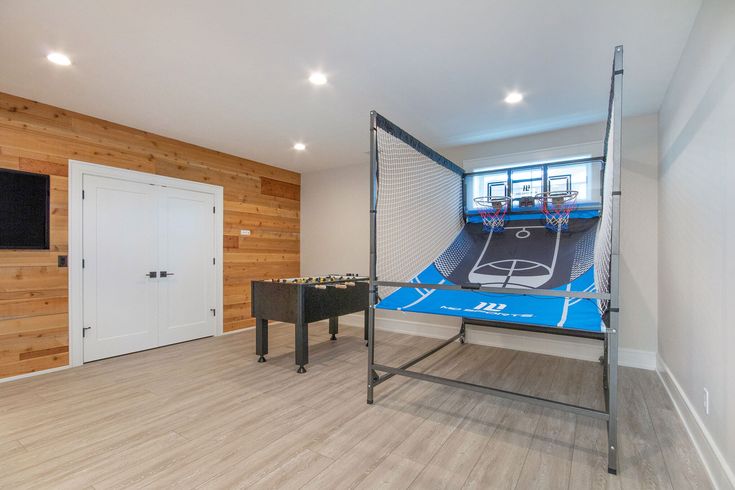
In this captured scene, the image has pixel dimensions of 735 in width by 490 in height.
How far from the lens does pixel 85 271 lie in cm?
352

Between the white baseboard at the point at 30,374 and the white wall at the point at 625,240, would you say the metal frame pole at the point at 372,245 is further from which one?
the white baseboard at the point at 30,374

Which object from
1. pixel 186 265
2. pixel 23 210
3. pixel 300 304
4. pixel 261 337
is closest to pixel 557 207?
pixel 300 304

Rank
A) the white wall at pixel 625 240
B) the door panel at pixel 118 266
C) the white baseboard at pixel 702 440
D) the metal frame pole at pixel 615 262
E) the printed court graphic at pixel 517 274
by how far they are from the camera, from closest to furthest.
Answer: the white baseboard at pixel 702 440, the metal frame pole at pixel 615 262, the printed court graphic at pixel 517 274, the white wall at pixel 625 240, the door panel at pixel 118 266

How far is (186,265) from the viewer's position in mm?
4434

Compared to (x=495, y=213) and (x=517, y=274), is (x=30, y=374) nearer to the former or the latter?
(x=517, y=274)

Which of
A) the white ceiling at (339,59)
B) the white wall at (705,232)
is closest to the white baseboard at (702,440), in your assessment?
the white wall at (705,232)

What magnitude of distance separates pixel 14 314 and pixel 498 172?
16.7 ft

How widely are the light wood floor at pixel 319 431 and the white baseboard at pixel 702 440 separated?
6cm

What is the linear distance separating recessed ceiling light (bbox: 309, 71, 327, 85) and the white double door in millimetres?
2573

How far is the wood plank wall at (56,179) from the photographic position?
3.08m

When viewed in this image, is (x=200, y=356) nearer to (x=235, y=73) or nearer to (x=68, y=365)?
(x=68, y=365)

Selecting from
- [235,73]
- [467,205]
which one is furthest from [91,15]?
[467,205]

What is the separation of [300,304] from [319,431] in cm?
129

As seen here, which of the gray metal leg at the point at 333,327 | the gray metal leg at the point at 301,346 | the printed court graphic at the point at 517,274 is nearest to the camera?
the printed court graphic at the point at 517,274
